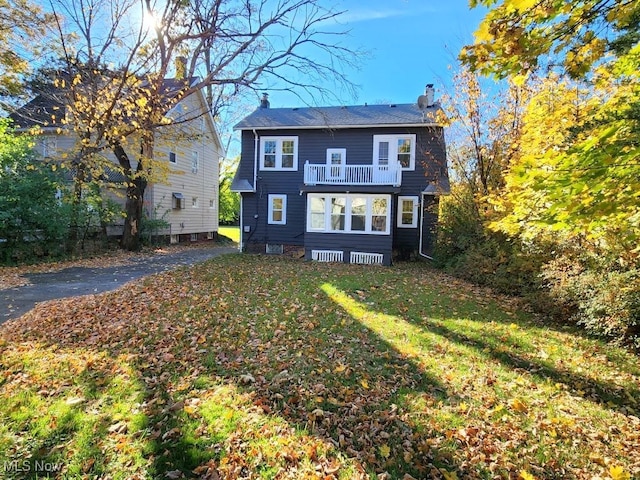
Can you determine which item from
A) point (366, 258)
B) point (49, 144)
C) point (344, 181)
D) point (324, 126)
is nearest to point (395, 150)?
point (344, 181)

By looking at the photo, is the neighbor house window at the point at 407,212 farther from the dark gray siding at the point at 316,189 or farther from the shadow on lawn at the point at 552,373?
the shadow on lawn at the point at 552,373

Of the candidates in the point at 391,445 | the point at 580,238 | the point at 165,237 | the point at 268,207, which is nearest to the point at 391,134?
the point at 268,207

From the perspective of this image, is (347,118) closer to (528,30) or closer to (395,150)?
(395,150)

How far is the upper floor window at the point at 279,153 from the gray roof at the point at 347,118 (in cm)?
70

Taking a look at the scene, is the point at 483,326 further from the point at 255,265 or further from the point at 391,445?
the point at 255,265

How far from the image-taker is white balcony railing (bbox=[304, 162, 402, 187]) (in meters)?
14.7

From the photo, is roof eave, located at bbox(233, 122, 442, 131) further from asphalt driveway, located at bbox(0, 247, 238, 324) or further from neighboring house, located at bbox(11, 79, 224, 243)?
asphalt driveway, located at bbox(0, 247, 238, 324)

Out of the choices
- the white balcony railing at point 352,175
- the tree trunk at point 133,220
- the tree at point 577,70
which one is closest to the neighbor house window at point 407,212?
the white balcony railing at point 352,175

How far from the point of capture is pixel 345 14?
9.77 meters

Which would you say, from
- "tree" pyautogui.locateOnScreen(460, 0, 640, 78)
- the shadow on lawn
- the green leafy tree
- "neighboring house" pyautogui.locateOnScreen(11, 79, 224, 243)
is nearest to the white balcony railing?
"neighboring house" pyautogui.locateOnScreen(11, 79, 224, 243)

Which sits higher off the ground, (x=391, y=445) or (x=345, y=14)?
(x=345, y=14)

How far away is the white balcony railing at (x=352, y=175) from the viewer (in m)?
14.7

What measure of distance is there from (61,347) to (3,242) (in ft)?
30.3

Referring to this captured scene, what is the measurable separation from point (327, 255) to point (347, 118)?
6.67m
